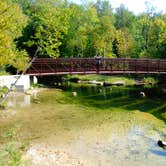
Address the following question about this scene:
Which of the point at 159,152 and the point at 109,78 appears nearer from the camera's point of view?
the point at 159,152

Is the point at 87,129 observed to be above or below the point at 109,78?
above

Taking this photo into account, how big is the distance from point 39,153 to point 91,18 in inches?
1730

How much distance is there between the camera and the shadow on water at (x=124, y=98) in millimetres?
28562

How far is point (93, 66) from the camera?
38.9 m

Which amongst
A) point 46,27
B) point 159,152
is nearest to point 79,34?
point 46,27

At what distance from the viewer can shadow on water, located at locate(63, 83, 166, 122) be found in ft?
93.7

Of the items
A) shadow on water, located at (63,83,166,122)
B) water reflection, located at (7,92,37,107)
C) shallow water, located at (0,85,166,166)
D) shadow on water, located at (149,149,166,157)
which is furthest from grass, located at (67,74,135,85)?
shadow on water, located at (149,149,166,157)

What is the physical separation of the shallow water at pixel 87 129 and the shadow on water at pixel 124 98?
3.4 inches

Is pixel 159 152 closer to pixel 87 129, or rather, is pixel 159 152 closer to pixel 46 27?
pixel 87 129

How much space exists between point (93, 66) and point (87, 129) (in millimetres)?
18864

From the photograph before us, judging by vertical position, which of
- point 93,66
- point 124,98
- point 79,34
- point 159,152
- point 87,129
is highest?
→ point 79,34

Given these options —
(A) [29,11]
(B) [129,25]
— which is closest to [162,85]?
(A) [29,11]

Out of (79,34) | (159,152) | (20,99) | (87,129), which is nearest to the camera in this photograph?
(159,152)

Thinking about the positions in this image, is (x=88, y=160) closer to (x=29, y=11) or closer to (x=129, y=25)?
(x=29, y=11)
